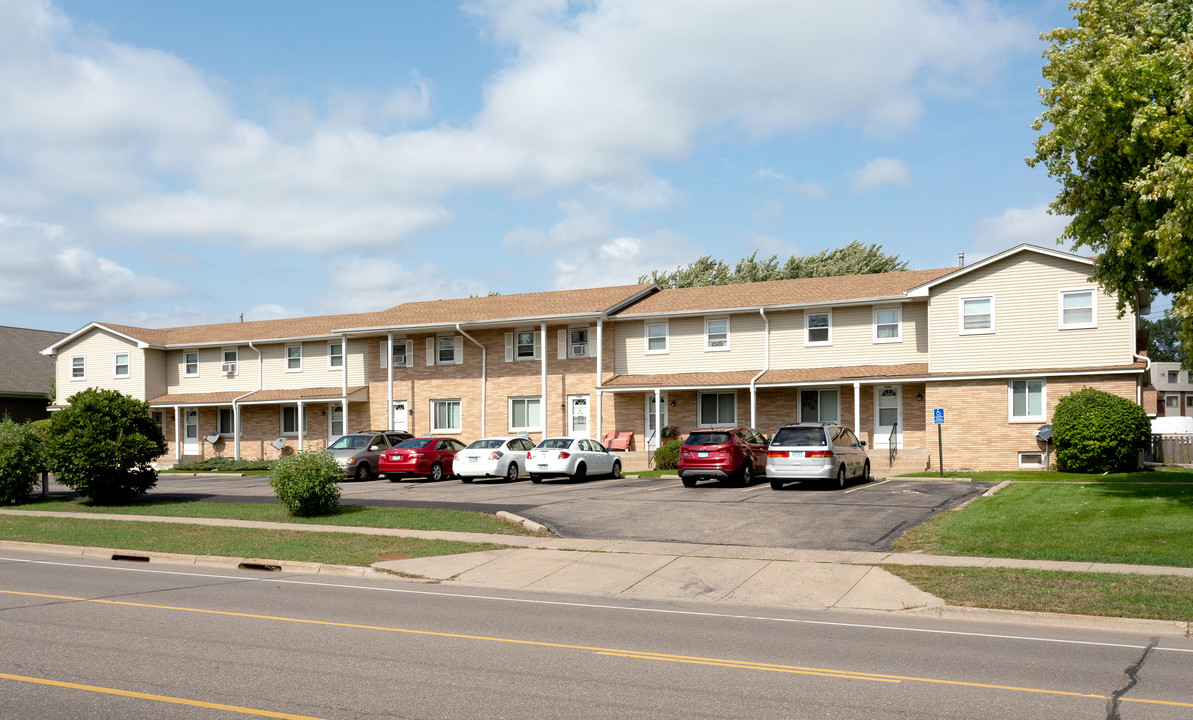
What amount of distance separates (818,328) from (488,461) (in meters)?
12.8

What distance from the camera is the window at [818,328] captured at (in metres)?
33.0

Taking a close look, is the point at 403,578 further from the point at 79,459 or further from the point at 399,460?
the point at 399,460

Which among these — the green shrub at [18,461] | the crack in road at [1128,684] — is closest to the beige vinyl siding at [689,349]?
the green shrub at [18,461]

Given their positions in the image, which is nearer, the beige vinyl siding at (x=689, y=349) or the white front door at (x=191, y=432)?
the beige vinyl siding at (x=689, y=349)

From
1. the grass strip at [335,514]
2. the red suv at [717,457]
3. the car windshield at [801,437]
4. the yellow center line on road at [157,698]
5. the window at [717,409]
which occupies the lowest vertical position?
the grass strip at [335,514]

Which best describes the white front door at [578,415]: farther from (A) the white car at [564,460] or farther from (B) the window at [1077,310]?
(B) the window at [1077,310]

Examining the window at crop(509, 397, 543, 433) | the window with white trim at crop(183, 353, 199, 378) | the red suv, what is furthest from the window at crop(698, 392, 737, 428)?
the window with white trim at crop(183, 353, 199, 378)

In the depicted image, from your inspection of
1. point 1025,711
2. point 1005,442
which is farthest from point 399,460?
point 1025,711

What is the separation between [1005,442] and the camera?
28.6 meters

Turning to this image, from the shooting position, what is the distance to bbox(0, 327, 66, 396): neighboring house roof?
5175cm

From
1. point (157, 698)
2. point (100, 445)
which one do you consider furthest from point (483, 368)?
point (157, 698)

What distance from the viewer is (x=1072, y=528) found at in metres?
15.8

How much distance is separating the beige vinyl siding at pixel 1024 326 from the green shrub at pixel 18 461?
25974 mm

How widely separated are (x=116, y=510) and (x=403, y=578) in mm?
12210
